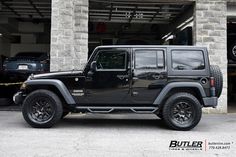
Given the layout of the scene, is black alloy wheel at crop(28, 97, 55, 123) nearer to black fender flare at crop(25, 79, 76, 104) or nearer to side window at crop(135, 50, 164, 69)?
black fender flare at crop(25, 79, 76, 104)

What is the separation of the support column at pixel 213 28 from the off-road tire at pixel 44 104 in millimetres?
5647

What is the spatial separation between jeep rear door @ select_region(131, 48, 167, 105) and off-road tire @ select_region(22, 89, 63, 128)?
68.5 inches

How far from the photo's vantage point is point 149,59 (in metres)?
8.32

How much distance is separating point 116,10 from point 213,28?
15.3ft

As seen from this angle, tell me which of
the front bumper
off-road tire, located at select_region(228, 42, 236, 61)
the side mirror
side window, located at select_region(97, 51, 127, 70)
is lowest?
the front bumper

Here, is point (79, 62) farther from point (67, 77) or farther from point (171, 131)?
point (171, 131)

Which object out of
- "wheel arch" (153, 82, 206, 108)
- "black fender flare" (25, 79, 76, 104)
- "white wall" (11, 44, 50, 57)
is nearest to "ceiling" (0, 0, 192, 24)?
"wheel arch" (153, 82, 206, 108)

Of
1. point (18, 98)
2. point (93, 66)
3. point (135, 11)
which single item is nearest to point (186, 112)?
point (93, 66)

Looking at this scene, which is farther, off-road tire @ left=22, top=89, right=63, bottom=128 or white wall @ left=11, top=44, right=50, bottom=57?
white wall @ left=11, top=44, right=50, bottom=57

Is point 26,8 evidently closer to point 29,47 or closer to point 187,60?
point 29,47

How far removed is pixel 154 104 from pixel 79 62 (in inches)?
156

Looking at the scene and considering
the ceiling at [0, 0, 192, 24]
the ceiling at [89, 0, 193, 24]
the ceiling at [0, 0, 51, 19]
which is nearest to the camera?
the ceiling at [89, 0, 193, 24]

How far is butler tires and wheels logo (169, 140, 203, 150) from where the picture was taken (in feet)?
21.6

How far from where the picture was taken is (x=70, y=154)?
5.91 meters
